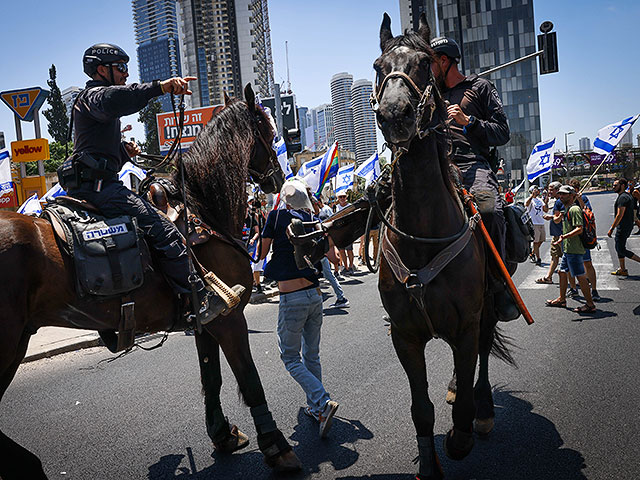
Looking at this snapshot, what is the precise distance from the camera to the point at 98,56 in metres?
3.82

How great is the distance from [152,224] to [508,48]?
8890cm

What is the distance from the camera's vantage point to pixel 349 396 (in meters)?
5.45

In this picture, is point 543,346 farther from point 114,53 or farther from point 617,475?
point 114,53

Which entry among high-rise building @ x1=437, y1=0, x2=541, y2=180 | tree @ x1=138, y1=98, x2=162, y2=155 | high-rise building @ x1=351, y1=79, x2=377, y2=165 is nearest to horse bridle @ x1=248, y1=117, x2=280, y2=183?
tree @ x1=138, y1=98, x2=162, y2=155

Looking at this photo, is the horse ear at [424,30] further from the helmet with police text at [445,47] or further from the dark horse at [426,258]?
the helmet with police text at [445,47]

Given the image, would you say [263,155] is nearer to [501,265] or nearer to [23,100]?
[501,265]

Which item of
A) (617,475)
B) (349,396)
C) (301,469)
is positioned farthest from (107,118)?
(617,475)

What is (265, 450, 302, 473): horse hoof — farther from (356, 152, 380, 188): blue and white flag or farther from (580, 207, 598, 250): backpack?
(356, 152, 380, 188): blue and white flag

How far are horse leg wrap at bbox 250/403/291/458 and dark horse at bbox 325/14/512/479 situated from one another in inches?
42.3

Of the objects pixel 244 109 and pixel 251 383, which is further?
pixel 244 109

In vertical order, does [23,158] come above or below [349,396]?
above

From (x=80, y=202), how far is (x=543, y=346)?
19.7 feet

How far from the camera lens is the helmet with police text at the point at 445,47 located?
4.08 metres

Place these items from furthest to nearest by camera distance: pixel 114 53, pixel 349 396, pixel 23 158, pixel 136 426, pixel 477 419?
pixel 23 158
pixel 349 396
pixel 136 426
pixel 477 419
pixel 114 53
